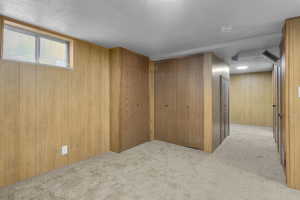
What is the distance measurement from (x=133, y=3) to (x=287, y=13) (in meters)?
2.06

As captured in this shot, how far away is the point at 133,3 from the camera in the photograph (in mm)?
1807

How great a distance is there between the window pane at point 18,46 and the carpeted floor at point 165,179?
189 cm

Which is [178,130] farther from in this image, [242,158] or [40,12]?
[40,12]

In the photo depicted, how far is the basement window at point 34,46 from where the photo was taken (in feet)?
7.31

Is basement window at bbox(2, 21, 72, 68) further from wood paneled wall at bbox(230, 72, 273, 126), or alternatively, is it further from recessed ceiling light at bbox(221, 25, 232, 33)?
wood paneled wall at bbox(230, 72, 273, 126)

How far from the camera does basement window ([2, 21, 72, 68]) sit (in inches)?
87.7

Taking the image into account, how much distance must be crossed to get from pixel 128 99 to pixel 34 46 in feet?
6.70

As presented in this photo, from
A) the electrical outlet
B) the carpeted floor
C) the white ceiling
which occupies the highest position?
the white ceiling

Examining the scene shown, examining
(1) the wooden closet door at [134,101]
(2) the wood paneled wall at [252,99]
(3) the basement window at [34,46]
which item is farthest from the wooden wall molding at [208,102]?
(2) the wood paneled wall at [252,99]

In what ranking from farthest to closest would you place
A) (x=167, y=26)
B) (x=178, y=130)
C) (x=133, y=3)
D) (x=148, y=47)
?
1. (x=178, y=130)
2. (x=148, y=47)
3. (x=167, y=26)
4. (x=133, y=3)

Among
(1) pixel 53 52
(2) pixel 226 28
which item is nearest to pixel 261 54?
(2) pixel 226 28

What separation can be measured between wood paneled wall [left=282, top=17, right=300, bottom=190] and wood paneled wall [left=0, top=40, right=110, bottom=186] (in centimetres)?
332

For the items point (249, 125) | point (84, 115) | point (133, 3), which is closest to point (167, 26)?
point (133, 3)

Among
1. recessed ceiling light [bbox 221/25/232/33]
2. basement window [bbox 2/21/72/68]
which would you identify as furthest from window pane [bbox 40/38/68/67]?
recessed ceiling light [bbox 221/25/232/33]
